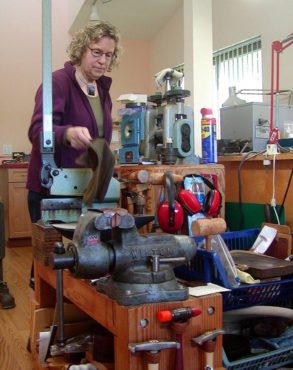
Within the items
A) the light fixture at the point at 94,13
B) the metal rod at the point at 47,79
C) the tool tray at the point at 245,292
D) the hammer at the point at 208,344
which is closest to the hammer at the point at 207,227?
the tool tray at the point at 245,292

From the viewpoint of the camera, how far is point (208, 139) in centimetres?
220

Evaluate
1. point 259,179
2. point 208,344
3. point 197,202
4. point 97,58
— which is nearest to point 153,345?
point 208,344

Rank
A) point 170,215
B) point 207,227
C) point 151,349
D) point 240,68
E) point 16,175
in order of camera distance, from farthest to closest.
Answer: point 16,175, point 240,68, point 170,215, point 207,227, point 151,349

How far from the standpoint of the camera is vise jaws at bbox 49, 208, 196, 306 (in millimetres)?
822

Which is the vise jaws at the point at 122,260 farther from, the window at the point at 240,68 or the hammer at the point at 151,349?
the window at the point at 240,68

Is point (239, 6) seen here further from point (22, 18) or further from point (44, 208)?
point (44, 208)

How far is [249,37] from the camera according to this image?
4.18 m

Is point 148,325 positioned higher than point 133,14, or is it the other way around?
point 133,14

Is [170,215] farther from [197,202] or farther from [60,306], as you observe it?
[60,306]

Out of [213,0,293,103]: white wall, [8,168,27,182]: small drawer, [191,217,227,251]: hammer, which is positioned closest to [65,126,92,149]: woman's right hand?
[191,217,227,251]: hammer

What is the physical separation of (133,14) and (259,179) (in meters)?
3.68

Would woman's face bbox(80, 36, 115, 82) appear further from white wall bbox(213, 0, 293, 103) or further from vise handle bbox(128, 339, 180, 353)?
white wall bbox(213, 0, 293, 103)

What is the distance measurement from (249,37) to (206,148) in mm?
2460

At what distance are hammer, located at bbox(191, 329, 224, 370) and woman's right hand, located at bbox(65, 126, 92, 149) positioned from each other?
1.97ft
